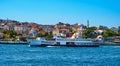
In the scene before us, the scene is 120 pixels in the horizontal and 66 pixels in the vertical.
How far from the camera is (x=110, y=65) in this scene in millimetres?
43750

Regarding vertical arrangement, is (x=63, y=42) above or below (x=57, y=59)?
above

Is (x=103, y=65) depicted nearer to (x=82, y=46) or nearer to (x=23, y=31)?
(x=82, y=46)

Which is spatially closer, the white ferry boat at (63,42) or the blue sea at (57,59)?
the blue sea at (57,59)

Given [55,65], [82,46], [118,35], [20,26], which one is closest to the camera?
[55,65]

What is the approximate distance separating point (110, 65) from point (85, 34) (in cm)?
12472

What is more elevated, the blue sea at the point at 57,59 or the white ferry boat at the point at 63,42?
the white ferry boat at the point at 63,42

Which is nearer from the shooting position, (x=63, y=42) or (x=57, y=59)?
(x=57, y=59)

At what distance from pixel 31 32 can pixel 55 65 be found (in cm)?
13495

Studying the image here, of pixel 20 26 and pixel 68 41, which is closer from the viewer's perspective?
pixel 68 41

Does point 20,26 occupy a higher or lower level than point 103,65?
higher

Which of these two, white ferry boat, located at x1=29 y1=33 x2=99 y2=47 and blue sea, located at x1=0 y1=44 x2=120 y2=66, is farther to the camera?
white ferry boat, located at x1=29 y1=33 x2=99 y2=47

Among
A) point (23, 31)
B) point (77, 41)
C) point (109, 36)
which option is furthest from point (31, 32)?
point (77, 41)

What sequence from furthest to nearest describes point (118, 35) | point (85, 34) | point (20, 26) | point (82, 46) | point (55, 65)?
point (20, 26) → point (118, 35) → point (85, 34) → point (82, 46) → point (55, 65)

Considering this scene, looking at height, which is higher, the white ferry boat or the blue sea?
the white ferry boat
